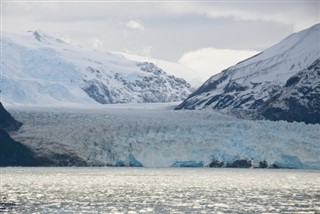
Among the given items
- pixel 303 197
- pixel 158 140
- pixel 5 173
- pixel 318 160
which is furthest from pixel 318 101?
pixel 303 197

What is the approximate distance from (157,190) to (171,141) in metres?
30.9

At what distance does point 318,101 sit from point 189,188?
80.2 m

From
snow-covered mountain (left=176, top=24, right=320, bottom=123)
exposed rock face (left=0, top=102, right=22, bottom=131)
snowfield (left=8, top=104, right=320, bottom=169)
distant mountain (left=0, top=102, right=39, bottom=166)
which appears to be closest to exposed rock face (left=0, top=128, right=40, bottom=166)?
distant mountain (left=0, top=102, right=39, bottom=166)

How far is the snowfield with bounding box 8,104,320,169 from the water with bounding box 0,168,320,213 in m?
2.66

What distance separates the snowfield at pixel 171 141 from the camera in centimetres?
12275

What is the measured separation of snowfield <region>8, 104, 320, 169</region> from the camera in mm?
122750

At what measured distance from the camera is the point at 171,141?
404ft

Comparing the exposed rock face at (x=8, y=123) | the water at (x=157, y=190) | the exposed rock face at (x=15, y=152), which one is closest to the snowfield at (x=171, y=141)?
the exposed rock face at (x=15, y=152)

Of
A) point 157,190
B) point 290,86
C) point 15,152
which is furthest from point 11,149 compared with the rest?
point 290,86

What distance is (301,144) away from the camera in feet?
398

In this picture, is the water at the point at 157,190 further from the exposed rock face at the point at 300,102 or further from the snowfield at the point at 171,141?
the exposed rock face at the point at 300,102

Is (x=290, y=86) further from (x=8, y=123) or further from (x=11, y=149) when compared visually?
(x=11, y=149)

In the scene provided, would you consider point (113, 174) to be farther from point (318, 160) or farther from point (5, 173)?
point (318, 160)

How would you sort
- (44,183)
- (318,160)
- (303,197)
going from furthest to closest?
(318,160) → (44,183) → (303,197)
